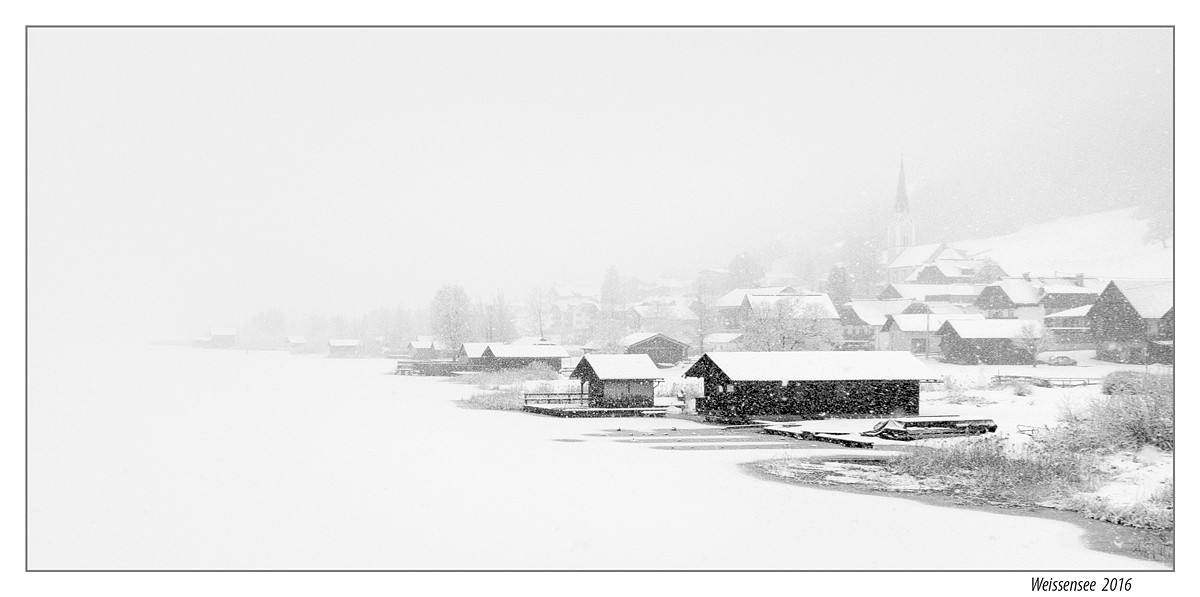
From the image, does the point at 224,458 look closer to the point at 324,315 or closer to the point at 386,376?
the point at 386,376

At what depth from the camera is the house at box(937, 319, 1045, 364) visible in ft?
237

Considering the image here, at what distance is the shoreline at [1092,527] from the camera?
16.8 meters

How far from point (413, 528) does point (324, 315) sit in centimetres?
14598

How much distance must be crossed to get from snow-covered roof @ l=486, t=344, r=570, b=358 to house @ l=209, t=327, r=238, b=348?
86.5m

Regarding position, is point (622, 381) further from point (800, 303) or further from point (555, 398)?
point (800, 303)

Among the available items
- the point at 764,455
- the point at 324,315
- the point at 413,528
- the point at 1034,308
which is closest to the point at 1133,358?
the point at 1034,308

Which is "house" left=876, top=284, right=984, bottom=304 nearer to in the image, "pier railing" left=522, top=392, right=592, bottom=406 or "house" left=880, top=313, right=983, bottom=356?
"house" left=880, top=313, right=983, bottom=356

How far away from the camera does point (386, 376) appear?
77750 millimetres

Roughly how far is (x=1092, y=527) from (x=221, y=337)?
148m

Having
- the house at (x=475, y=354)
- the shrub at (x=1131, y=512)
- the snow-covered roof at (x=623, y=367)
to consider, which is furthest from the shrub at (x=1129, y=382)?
the house at (x=475, y=354)

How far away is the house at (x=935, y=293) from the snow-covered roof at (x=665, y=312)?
84.9 feet

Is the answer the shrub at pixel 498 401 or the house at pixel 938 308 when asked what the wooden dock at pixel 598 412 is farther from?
the house at pixel 938 308

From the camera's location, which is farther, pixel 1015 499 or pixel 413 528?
pixel 1015 499

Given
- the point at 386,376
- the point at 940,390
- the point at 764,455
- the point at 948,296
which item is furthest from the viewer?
the point at 948,296
